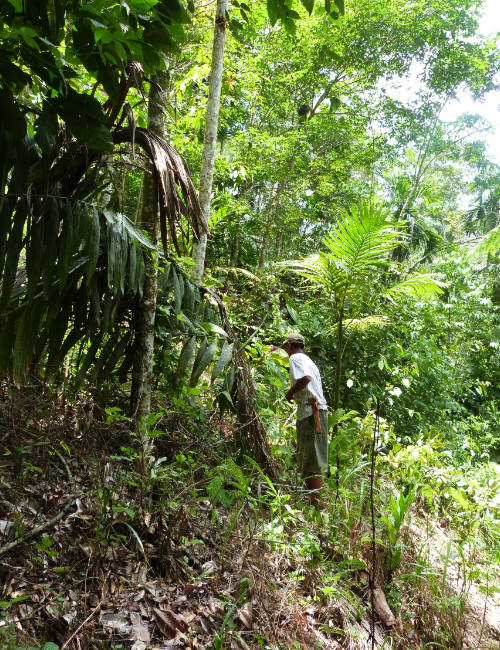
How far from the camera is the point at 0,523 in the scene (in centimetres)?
186

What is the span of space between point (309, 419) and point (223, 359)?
163 centimetres

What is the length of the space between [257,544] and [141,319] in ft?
4.93

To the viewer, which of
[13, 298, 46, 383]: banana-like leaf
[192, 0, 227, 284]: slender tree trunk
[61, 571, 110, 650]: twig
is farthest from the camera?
[192, 0, 227, 284]: slender tree trunk

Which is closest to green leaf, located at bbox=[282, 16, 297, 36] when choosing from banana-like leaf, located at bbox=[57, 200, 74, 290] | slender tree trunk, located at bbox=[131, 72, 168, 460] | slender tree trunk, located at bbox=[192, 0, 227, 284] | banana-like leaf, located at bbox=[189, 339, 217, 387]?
slender tree trunk, located at bbox=[131, 72, 168, 460]

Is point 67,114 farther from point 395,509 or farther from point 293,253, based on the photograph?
point 293,253

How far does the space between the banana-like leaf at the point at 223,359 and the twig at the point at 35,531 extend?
1.03 meters

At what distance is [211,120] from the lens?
4.33 m

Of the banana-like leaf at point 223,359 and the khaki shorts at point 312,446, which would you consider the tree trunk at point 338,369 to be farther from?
the banana-like leaf at point 223,359

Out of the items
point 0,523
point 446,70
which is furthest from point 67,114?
point 446,70

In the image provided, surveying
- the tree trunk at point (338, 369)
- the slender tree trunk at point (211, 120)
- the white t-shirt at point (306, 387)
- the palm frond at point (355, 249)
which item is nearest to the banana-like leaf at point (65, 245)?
the slender tree trunk at point (211, 120)

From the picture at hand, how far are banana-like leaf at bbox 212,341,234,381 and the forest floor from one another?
55cm

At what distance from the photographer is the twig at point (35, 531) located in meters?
1.70

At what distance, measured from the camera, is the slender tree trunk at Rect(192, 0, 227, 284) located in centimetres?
409

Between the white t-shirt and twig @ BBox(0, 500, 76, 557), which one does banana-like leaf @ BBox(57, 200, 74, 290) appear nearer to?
twig @ BBox(0, 500, 76, 557)
